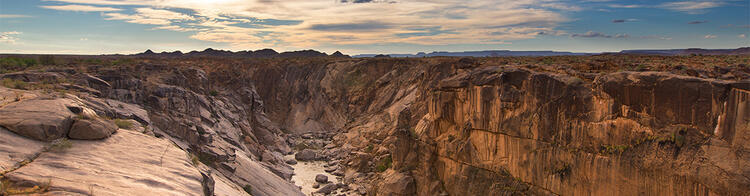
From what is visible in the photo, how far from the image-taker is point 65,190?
757 cm

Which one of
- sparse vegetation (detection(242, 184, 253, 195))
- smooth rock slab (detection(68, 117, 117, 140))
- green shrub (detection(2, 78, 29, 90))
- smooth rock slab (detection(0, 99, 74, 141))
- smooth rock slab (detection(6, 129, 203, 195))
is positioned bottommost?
sparse vegetation (detection(242, 184, 253, 195))

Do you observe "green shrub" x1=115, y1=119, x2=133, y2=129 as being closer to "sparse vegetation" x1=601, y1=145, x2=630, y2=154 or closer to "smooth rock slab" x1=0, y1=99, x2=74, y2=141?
"smooth rock slab" x1=0, y1=99, x2=74, y2=141

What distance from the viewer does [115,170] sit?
30.7 ft

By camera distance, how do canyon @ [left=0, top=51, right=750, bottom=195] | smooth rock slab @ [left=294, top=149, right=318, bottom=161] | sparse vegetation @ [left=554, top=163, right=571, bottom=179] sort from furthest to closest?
smooth rock slab @ [left=294, top=149, right=318, bottom=161]
sparse vegetation @ [left=554, top=163, right=571, bottom=179]
canyon @ [left=0, top=51, right=750, bottom=195]

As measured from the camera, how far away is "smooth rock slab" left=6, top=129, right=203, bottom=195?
7.99 meters

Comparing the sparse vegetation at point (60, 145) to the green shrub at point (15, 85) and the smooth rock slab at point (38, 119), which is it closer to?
the smooth rock slab at point (38, 119)

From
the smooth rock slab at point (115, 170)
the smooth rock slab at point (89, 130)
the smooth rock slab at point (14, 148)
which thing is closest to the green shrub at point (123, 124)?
the smooth rock slab at point (115, 170)

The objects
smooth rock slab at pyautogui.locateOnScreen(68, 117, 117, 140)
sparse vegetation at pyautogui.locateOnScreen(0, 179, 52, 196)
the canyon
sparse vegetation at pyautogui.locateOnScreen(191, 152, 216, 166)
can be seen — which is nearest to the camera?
sparse vegetation at pyautogui.locateOnScreen(0, 179, 52, 196)

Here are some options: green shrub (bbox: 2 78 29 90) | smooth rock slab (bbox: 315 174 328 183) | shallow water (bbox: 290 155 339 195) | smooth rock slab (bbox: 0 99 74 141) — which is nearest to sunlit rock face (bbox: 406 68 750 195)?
smooth rock slab (bbox: 315 174 328 183)

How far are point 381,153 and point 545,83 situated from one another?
15.1 m

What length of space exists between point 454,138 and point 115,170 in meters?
16.3

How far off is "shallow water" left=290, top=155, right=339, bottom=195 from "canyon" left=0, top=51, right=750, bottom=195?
250 mm

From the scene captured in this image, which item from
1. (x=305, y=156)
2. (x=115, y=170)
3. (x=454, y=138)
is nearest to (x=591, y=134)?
(x=454, y=138)

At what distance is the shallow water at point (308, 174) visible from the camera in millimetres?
27578
